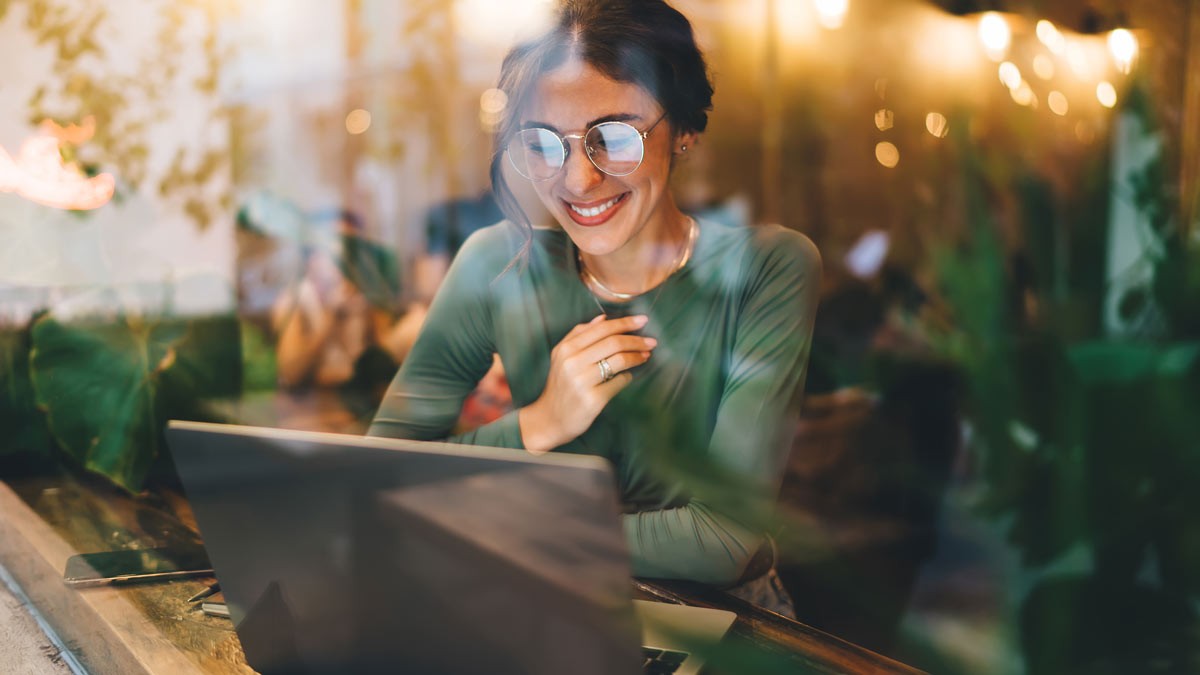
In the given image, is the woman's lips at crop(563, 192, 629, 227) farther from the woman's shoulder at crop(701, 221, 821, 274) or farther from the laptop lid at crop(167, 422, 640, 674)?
the laptop lid at crop(167, 422, 640, 674)

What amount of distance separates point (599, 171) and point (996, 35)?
717 mm

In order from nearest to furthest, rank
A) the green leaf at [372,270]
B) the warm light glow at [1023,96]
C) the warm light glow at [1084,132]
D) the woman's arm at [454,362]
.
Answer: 1. the warm light glow at [1084,132]
2. the warm light glow at [1023,96]
3. the woman's arm at [454,362]
4. the green leaf at [372,270]

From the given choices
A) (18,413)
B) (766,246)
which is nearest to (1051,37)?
(766,246)

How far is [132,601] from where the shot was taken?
4.03 ft

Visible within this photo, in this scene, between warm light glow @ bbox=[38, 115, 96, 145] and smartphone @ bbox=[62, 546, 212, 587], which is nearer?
smartphone @ bbox=[62, 546, 212, 587]

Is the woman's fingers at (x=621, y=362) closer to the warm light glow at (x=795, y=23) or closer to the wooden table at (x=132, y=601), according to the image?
the wooden table at (x=132, y=601)

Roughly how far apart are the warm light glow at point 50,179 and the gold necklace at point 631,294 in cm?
131

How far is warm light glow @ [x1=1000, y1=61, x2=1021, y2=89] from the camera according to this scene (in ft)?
1.22

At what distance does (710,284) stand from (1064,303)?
92 cm

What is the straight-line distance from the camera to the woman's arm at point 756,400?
1.16 metres

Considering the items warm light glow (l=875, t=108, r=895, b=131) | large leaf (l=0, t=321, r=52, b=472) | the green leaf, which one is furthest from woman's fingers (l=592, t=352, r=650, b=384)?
large leaf (l=0, t=321, r=52, b=472)

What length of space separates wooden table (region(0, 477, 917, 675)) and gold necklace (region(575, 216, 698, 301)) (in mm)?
403

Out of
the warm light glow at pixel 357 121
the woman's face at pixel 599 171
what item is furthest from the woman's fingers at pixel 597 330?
the warm light glow at pixel 357 121

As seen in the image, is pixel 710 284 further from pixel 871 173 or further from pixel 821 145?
pixel 821 145
